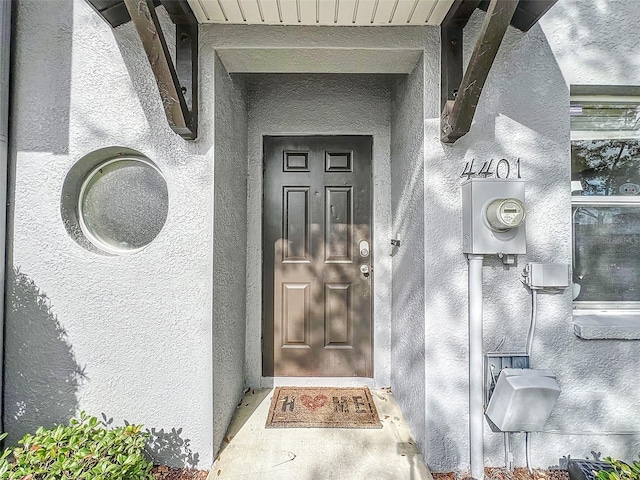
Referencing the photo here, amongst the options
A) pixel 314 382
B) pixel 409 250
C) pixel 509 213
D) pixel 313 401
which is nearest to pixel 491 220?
pixel 509 213

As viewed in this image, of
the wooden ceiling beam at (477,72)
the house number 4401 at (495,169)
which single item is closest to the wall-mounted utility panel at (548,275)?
the house number 4401 at (495,169)

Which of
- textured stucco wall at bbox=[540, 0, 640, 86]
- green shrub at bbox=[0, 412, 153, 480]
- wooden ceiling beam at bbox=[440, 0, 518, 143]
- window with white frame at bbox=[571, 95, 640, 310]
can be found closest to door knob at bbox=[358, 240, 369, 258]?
wooden ceiling beam at bbox=[440, 0, 518, 143]

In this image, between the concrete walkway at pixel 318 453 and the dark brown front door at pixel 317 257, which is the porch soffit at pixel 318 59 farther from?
the concrete walkway at pixel 318 453

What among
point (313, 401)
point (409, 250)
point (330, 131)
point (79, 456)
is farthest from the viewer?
point (330, 131)

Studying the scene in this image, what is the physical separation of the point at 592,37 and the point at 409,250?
1667 millimetres

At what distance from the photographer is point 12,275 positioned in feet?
6.55

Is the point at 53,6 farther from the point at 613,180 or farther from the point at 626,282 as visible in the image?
the point at 626,282

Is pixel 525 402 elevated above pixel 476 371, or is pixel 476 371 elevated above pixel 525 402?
pixel 476 371

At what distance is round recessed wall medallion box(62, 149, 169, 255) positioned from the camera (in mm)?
2166

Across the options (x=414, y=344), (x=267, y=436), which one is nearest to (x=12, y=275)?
(x=267, y=436)

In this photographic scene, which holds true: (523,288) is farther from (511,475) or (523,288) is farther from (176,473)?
(176,473)

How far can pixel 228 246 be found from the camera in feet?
7.63

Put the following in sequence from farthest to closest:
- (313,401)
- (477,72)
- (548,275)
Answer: (313,401)
(548,275)
(477,72)

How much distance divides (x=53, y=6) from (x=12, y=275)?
1627mm
